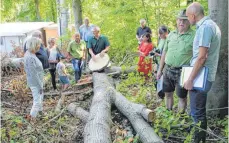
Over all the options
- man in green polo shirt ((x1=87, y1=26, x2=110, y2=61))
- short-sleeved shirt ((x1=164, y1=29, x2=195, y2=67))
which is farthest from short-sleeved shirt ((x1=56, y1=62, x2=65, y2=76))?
short-sleeved shirt ((x1=164, y1=29, x2=195, y2=67))

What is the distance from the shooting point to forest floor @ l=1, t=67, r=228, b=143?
174 inches

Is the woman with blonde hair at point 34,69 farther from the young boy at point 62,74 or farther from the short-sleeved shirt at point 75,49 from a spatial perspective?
A: the short-sleeved shirt at point 75,49

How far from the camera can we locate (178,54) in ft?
15.0

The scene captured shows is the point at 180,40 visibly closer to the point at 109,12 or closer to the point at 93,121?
the point at 93,121

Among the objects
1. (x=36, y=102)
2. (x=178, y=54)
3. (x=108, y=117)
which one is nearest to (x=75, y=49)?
(x=36, y=102)

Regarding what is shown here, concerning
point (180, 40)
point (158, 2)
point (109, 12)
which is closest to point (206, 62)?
point (180, 40)

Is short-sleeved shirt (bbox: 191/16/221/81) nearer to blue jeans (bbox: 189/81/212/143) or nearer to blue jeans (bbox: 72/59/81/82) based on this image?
blue jeans (bbox: 189/81/212/143)

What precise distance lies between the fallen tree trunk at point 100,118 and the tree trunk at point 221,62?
1724 mm

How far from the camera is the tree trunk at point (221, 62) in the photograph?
4.56 m

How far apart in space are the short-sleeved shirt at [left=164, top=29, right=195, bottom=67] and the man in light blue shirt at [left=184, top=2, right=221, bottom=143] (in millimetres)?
538

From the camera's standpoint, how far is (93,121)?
4.88 m

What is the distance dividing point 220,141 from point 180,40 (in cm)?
155

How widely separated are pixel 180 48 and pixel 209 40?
886mm

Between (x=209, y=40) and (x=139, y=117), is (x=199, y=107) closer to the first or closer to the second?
(x=209, y=40)
